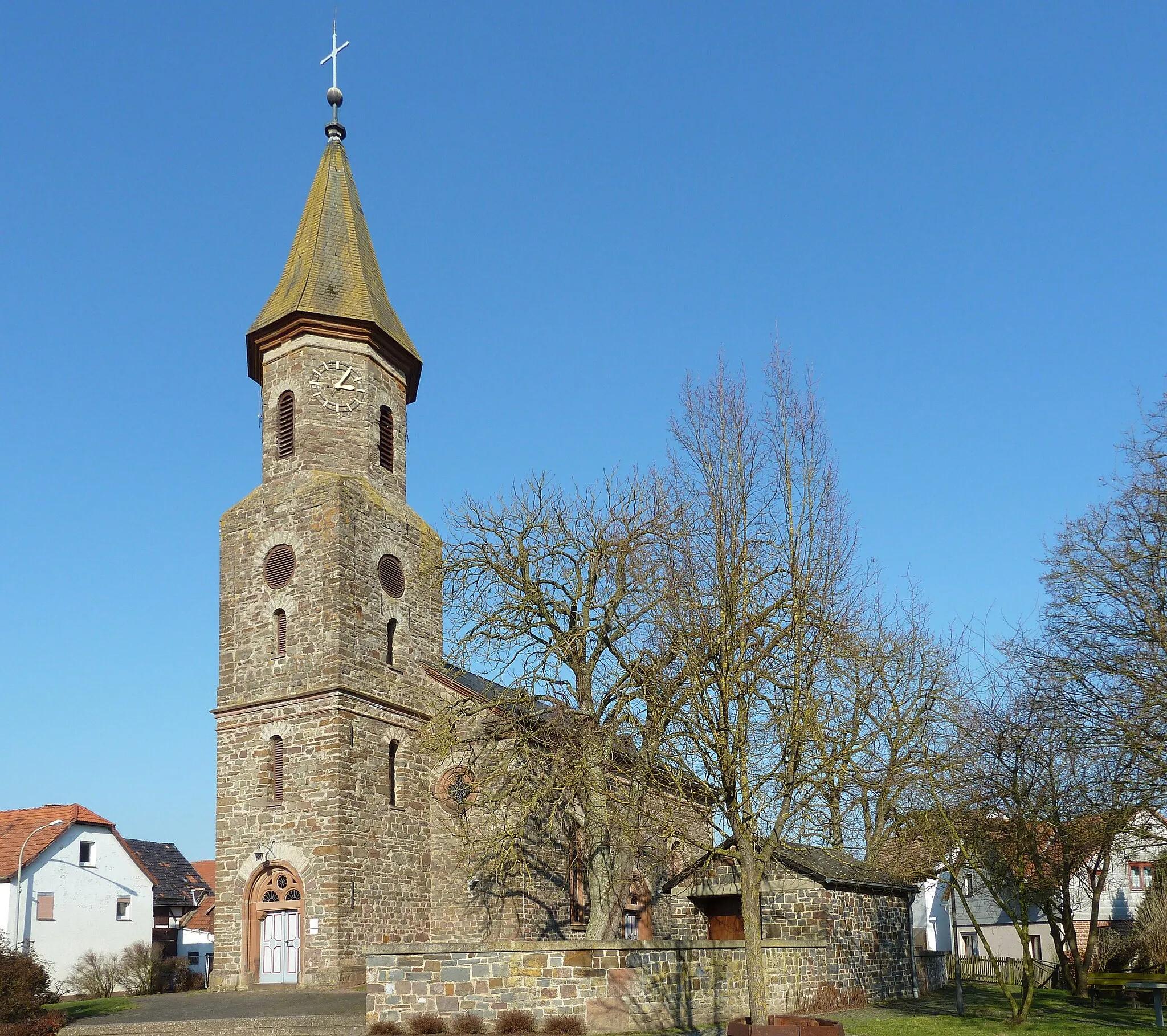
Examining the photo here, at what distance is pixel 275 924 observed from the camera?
24.6m

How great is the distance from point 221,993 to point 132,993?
638 centimetres

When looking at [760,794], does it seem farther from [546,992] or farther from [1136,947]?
[1136,947]

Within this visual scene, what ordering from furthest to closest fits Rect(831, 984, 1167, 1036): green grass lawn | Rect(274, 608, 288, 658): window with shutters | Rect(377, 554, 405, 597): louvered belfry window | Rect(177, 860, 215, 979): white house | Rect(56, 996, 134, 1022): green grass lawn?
1. Rect(177, 860, 215, 979): white house
2. Rect(377, 554, 405, 597): louvered belfry window
3. Rect(274, 608, 288, 658): window with shutters
4. Rect(56, 996, 134, 1022): green grass lawn
5. Rect(831, 984, 1167, 1036): green grass lawn

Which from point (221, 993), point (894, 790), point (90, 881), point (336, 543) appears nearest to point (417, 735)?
point (336, 543)

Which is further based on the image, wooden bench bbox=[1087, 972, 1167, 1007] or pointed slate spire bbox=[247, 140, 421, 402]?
pointed slate spire bbox=[247, 140, 421, 402]

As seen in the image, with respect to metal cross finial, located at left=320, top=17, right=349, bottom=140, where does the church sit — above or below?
below

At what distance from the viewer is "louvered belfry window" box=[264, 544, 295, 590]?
88.0 ft

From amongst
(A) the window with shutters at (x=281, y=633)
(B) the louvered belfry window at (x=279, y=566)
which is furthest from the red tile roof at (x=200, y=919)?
(B) the louvered belfry window at (x=279, y=566)

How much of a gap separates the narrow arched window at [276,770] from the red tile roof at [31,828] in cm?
1453

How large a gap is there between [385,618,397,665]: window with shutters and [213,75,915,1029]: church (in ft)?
0.28

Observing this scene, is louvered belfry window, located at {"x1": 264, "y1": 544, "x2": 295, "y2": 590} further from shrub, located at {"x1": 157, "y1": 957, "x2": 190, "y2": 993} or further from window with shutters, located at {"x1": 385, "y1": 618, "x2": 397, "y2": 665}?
shrub, located at {"x1": 157, "y1": 957, "x2": 190, "y2": 993}

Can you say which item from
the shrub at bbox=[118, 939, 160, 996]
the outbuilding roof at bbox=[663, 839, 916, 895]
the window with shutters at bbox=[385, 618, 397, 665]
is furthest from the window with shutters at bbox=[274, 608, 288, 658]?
the outbuilding roof at bbox=[663, 839, 916, 895]

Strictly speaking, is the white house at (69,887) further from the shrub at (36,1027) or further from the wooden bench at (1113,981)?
the wooden bench at (1113,981)

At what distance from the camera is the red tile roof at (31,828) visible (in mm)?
35338
